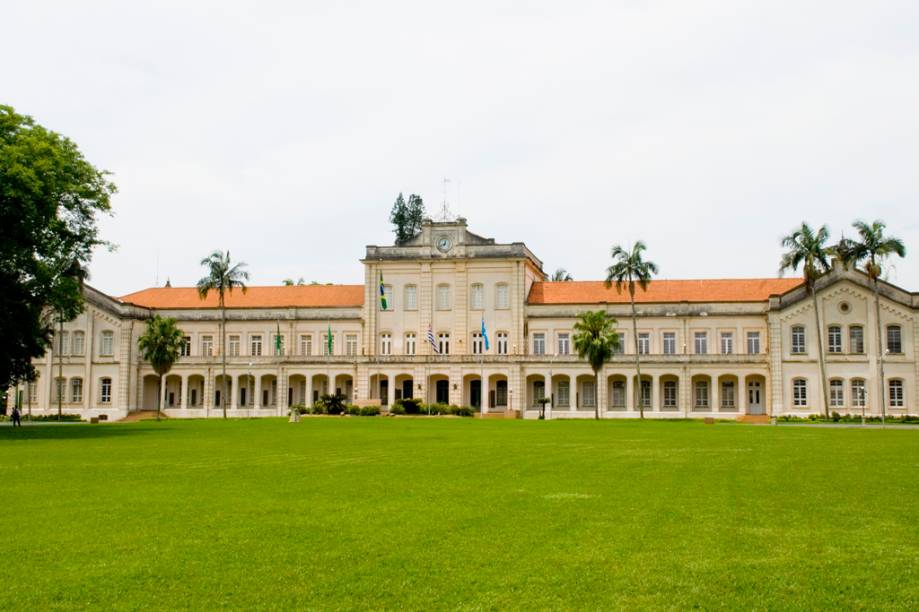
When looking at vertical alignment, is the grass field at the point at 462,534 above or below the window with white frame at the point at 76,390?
below

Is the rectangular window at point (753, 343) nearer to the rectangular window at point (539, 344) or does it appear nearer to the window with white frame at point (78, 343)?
the rectangular window at point (539, 344)

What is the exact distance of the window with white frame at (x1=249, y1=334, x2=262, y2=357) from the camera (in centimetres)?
7088

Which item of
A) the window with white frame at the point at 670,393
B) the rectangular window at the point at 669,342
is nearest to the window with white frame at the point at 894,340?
the rectangular window at the point at 669,342

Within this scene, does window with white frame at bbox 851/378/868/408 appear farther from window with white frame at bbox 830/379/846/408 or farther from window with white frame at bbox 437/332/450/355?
window with white frame at bbox 437/332/450/355

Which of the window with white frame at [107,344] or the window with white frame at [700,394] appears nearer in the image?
the window with white frame at [700,394]

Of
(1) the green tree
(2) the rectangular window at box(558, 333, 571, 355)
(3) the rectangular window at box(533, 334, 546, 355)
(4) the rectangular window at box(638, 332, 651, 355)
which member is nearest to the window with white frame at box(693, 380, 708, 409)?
(4) the rectangular window at box(638, 332, 651, 355)

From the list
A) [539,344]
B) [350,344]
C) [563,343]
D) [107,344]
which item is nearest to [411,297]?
[350,344]

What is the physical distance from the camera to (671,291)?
67.2 meters

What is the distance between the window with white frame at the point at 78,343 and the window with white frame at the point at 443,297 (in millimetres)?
26170

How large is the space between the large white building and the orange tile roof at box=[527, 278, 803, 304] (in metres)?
0.15

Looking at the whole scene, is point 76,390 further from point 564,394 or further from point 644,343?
point 644,343

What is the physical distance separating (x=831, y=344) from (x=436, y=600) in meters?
56.5

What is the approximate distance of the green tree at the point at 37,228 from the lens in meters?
33.9

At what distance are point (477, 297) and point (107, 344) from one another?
2737 centimetres
